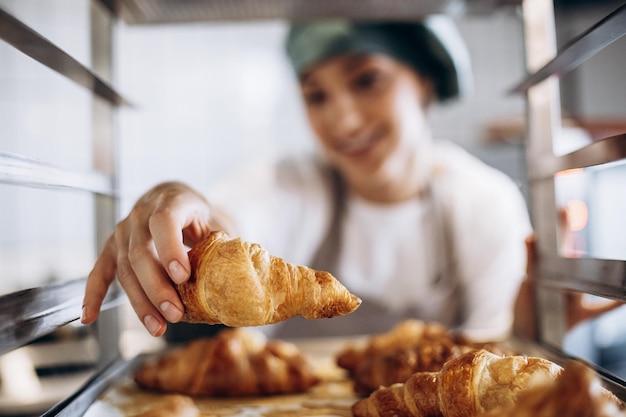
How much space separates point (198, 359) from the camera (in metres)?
1.06

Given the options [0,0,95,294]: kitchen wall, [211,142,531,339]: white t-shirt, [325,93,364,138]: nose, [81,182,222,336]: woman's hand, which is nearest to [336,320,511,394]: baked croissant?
[81,182,222,336]: woman's hand

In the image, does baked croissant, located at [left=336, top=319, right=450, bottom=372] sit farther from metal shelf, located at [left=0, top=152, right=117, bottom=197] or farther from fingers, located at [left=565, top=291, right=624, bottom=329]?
metal shelf, located at [left=0, top=152, right=117, bottom=197]

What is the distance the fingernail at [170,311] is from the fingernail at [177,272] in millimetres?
33

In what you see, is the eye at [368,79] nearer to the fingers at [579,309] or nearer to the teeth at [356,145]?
the teeth at [356,145]

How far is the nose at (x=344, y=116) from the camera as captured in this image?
2.30m

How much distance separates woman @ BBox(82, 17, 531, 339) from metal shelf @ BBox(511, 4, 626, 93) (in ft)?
4.19

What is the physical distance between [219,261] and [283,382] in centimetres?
40

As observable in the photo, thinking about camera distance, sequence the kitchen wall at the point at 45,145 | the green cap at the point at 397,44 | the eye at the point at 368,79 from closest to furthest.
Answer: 1. the green cap at the point at 397,44
2. the eye at the point at 368,79
3. the kitchen wall at the point at 45,145

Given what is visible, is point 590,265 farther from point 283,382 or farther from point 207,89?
point 207,89

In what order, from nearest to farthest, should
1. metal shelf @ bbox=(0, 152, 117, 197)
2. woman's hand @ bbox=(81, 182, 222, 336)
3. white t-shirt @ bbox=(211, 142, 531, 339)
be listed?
metal shelf @ bbox=(0, 152, 117, 197), woman's hand @ bbox=(81, 182, 222, 336), white t-shirt @ bbox=(211, 142, 531, 339)

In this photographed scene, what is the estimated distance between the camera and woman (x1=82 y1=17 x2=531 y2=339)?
233 centimetres

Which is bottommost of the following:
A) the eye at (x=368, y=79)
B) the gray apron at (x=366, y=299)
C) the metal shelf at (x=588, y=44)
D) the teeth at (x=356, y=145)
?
the gray apron at (x=366, y=299)

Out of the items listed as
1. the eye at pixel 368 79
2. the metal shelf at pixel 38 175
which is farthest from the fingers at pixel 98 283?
the eye at pixel 368 79

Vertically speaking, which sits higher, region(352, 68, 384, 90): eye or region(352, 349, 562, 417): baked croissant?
region(352, 68, 384, 90): eye
